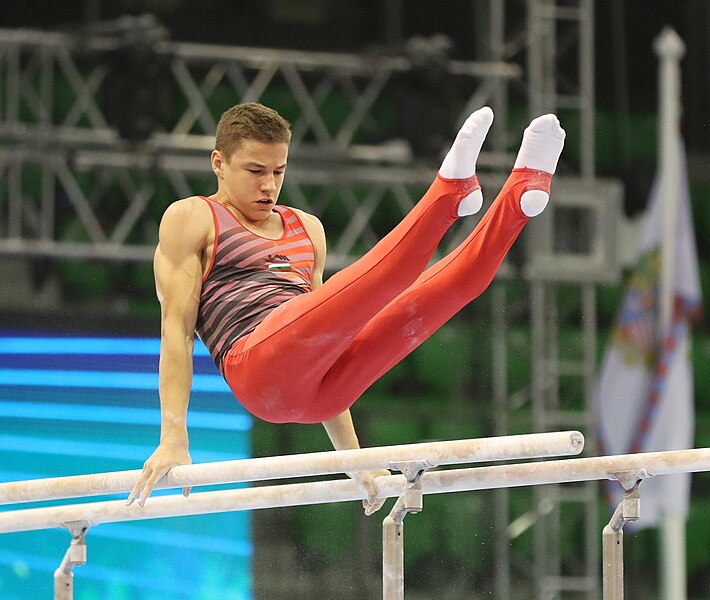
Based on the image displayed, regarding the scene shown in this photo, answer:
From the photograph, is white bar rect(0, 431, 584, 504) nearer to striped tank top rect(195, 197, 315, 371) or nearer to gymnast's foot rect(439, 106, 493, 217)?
striped tank top rect(195, 197, 315, 371)

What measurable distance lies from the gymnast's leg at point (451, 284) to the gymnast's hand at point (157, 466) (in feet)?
1.26

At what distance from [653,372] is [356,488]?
17.2 ft

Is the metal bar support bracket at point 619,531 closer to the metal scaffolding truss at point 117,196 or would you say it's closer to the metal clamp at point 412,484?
the metal clamp at point 412,484

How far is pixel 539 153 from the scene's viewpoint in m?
3.22

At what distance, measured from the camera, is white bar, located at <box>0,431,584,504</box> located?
9.03 ft

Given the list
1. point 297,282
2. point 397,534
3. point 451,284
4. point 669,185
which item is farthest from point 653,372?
point 397,534

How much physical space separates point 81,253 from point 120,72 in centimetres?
100

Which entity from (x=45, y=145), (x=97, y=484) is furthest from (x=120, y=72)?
(x=97, y=484)

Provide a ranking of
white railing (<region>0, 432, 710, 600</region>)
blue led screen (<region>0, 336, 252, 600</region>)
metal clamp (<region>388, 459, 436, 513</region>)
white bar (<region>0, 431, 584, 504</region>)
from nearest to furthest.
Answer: white bar (<region>0, 431, 584, 504</region>), white railing (<region>0, 432, 710, 600</region>), metal clamp (<region>388, 459, 436, 513</region>), blue led screen (<region>0, 336, 252, 600</region>)

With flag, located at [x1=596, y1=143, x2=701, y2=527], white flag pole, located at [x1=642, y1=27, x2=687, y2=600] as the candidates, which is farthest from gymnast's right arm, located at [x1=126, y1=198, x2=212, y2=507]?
white flag pole, located at [x1=642, y1=27, x2=687, y2=600]

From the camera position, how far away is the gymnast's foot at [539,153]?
10.5 ft

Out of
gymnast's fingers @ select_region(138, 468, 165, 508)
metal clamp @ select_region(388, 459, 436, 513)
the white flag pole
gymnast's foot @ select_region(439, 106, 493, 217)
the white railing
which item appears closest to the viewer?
the white railing

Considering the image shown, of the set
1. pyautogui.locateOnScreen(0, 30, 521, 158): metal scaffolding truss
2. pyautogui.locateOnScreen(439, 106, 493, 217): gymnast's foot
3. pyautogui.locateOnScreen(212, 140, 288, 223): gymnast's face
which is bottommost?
pyautogui.locateOnScreen(439, 106, 493, 217): gymnast's foot

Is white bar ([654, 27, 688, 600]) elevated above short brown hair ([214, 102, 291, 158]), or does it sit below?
above
